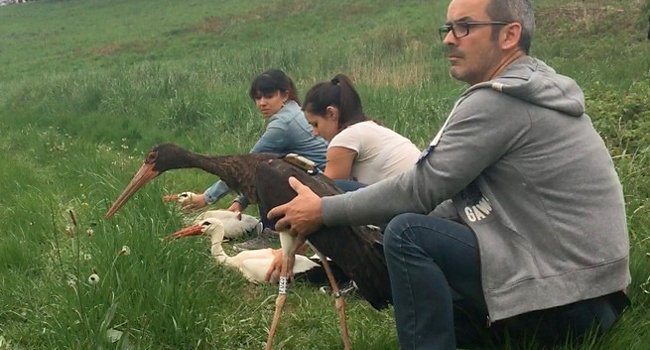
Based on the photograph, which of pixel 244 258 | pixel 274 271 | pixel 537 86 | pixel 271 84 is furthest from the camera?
pixel 271 84

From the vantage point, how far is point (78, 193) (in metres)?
6.80

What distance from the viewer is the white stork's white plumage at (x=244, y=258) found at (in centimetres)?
478

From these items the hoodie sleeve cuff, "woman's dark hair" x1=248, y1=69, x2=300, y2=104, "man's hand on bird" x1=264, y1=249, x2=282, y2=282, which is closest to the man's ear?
the hoodie sleeve cuff

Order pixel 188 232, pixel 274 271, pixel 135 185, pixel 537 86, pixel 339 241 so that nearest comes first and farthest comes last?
pixel 537 86
pixel 339 241
pixel 274 271
pixel 188 232
pixel 135 185

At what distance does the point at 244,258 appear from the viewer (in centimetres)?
499

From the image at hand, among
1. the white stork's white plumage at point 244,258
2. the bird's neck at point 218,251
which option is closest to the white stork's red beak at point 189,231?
the white stork's white plumage at point 244,258

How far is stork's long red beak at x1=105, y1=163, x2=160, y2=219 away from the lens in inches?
202

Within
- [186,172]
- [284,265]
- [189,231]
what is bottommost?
[186,172]

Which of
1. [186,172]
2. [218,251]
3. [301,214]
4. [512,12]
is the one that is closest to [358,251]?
[301,214]

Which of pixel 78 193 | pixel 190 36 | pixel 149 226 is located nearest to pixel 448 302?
pixel 149 226

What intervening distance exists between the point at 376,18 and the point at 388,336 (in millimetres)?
24392

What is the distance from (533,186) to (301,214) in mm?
910

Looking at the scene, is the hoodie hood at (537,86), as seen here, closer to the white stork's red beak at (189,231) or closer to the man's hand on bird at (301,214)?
the man's hand on bird at (301,214)

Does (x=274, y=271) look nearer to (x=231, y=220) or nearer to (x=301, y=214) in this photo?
(x=231, y=220)
